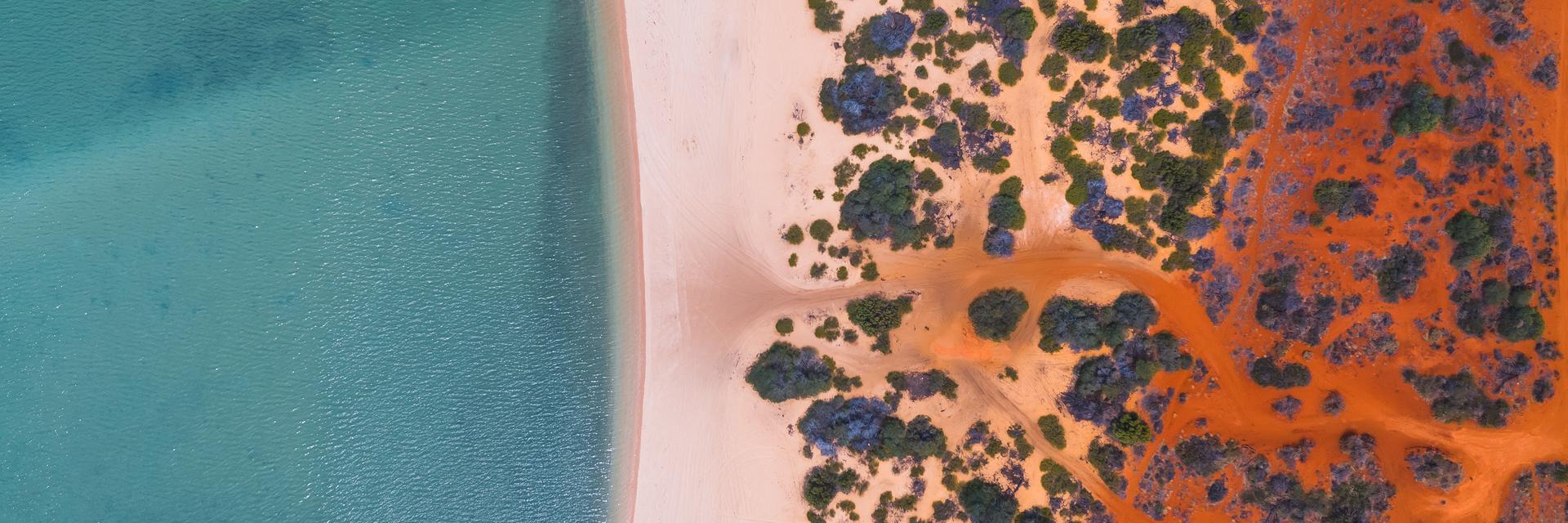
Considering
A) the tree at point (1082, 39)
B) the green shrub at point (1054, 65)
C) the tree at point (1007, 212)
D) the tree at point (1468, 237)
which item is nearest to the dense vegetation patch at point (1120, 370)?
the tree at point (1007, 212)

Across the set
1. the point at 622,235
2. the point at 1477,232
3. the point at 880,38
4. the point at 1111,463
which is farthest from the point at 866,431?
the point at 1477,232

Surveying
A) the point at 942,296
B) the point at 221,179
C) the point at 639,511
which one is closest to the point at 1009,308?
the point at 942,296

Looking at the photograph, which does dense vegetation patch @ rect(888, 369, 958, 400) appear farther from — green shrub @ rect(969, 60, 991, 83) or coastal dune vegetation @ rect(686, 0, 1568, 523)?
green shrub @ rect(969, 60, 991, 83)

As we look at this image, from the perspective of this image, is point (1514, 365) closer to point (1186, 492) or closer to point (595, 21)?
point (1186, 492)

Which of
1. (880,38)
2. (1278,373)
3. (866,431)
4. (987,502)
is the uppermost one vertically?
(880,38)

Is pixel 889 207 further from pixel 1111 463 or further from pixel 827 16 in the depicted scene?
pixel 1111 463

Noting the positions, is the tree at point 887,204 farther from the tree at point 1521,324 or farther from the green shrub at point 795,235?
the tree at point 1521,324
